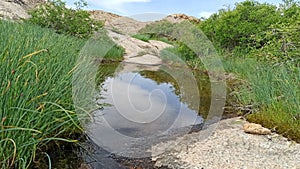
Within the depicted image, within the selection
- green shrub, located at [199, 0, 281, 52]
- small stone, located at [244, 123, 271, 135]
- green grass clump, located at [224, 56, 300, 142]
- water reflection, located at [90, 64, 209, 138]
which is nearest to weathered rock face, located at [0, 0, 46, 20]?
water reflection, located at [90, 64, 209, 138]

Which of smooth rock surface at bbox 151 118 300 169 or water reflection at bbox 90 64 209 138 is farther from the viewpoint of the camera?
water reflection at bbox 90 64 209 138

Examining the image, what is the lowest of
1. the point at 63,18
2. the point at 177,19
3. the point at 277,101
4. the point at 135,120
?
the point at 135,120

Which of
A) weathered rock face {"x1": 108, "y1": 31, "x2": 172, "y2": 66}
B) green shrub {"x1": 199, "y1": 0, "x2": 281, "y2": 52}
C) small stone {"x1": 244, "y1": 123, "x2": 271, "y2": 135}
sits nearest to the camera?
small stone {"x1": 244, "y1": 123, "x2": 271, "y2": 135}

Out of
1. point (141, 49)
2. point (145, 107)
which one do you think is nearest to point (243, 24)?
point (141, 49)

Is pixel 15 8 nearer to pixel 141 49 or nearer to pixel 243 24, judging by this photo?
pixel 141 49

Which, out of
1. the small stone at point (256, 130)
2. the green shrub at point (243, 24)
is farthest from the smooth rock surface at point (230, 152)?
the green shrub at point (243, 24)

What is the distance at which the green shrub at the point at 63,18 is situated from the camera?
8.54 m

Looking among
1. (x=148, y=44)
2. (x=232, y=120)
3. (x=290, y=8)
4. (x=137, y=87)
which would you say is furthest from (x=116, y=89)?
(x=148, y=44)

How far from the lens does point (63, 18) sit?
8781mm

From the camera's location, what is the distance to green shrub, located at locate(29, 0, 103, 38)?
8.54 meters

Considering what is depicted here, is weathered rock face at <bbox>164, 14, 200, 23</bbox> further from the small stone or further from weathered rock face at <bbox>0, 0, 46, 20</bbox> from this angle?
the small stone

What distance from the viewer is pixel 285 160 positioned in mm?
2424

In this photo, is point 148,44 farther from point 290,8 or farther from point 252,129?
point 252,129

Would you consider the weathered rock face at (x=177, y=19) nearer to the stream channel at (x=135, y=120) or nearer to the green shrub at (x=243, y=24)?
the green shrub at (x=243, y=24)
